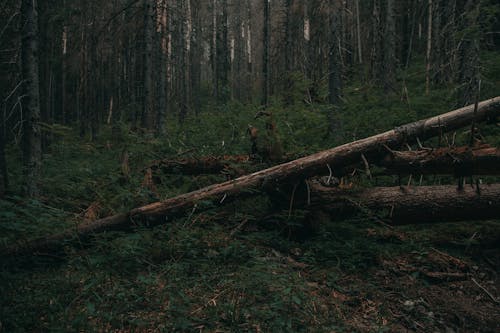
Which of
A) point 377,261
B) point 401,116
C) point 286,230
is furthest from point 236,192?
point 401,116

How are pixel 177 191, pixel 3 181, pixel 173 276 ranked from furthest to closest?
pixel 3 181 < pixel 177 191 < pixel 173 276

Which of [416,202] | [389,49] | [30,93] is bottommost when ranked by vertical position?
[416,202]

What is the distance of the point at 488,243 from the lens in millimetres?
5457

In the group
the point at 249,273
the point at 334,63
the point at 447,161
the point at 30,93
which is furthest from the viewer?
the point at 334,63

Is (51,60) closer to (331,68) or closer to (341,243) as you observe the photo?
(331,68)

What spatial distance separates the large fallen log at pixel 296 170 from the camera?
5254 millimetres

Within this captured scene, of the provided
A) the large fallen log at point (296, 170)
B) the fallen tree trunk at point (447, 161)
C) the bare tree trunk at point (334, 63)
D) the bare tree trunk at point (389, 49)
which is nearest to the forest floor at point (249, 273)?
the large fallen log at point (296, 170)

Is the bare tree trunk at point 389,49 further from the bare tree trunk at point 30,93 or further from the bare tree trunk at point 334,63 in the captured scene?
the bare tree trunk at point 30,93

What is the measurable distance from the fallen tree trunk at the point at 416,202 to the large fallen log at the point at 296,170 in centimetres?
45

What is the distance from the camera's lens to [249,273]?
→ 430 cm

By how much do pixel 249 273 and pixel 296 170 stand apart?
1822mm

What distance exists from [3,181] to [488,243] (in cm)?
927

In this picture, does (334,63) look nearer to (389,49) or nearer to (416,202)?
(389,49)

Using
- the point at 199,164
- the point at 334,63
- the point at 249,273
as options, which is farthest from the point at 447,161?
the point at 334,63
